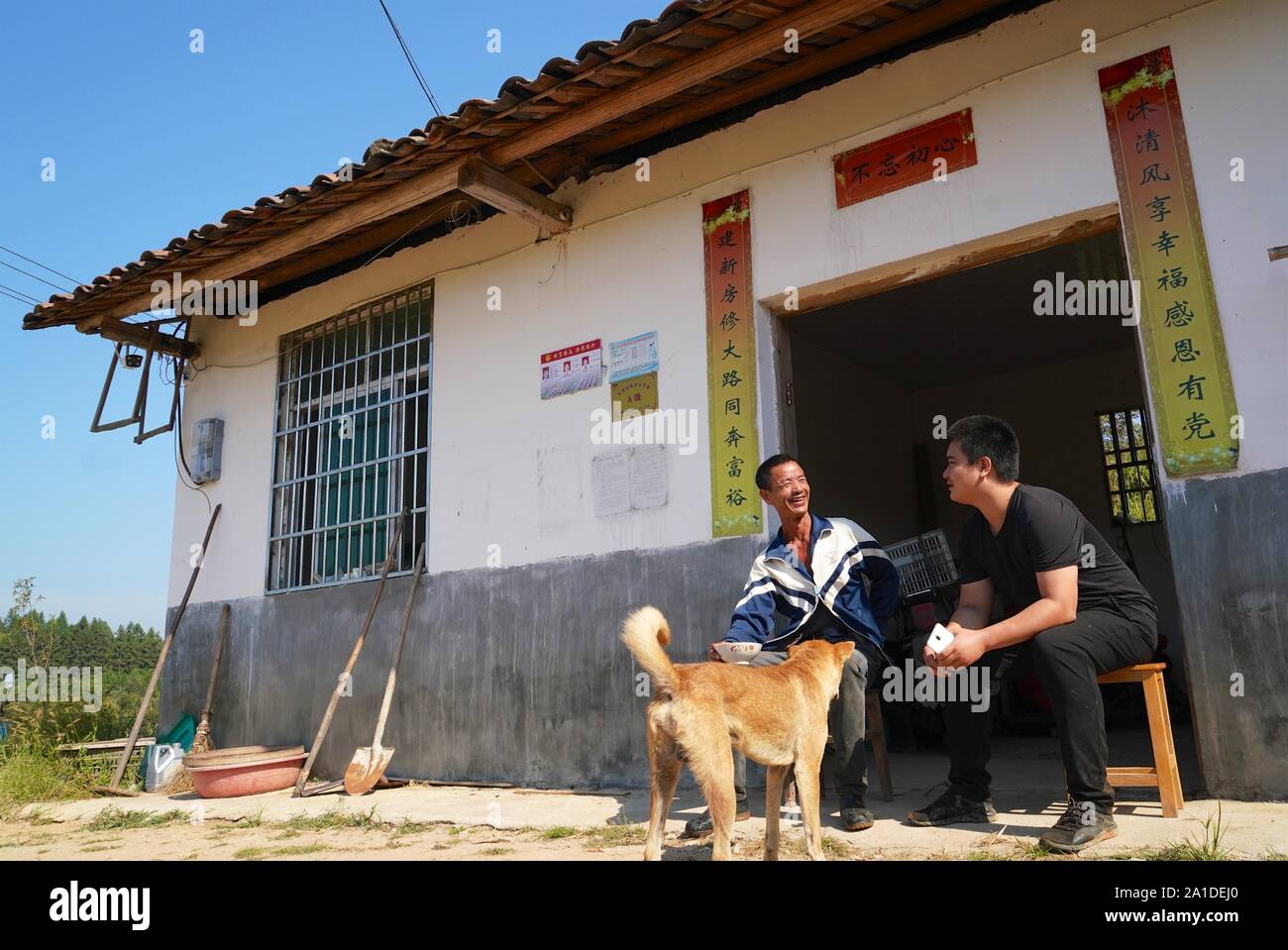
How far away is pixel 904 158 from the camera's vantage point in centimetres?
472

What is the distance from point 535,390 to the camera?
6004mm

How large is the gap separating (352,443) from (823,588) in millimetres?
4599

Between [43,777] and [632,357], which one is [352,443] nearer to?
[632,357]

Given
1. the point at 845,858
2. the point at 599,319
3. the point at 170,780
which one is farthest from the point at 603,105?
the point at 170,780

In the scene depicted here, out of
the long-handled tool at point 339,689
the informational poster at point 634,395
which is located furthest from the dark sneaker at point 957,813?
the long-handled tool at point 339,689

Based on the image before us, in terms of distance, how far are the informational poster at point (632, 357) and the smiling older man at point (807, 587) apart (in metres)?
1.53

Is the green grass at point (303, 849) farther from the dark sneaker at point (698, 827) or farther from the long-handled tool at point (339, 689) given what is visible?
the long-handled tool at point (339, 689)

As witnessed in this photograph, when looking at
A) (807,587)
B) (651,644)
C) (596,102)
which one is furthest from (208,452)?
(651,644)

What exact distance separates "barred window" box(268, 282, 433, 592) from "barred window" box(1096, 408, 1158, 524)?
7.55 m

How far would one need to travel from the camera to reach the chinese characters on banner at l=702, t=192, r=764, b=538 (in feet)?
16.2


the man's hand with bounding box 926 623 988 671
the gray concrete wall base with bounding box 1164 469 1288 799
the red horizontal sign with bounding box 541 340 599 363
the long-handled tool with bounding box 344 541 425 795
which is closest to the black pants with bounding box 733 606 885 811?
the man's hand with bounding box 926 623 988 671
